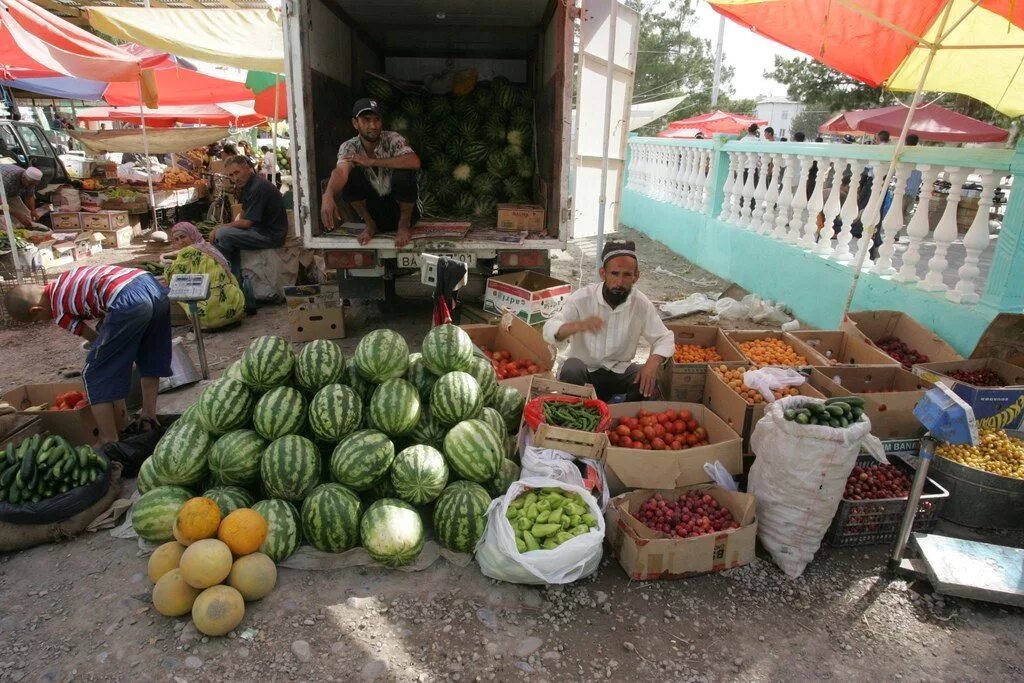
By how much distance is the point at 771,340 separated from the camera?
4.75 meters

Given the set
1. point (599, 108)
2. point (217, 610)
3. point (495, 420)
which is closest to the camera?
point (217, 610)

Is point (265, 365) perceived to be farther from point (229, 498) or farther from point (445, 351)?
point (445, 351)

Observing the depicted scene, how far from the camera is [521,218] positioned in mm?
5984

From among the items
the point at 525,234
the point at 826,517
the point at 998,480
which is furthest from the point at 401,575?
the point at 525,234

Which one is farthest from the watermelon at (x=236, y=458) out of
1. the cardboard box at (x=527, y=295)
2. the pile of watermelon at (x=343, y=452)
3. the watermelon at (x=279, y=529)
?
the cardboard box at (x=527, y=295)

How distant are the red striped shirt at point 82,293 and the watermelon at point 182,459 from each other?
1.19 m

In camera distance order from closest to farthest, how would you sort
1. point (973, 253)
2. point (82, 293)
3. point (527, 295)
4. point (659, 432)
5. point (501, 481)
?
point (501, 481)
point (659, 432)
point (82, 293)
point (973, 253)
point (527, 295)

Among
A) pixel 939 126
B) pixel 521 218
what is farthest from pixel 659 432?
pixel 939 126

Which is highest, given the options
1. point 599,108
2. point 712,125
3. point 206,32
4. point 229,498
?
point 712,125

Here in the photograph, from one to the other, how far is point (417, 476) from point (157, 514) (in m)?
1.27

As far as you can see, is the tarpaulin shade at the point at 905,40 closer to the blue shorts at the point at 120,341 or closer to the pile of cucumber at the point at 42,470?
the blue shorts at the point at 120,341

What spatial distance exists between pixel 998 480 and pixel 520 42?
258 inches

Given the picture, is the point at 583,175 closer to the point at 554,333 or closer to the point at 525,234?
the point at 525,234

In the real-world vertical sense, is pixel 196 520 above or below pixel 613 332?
below
